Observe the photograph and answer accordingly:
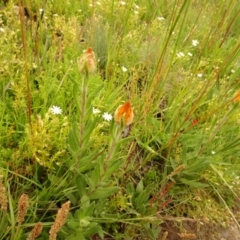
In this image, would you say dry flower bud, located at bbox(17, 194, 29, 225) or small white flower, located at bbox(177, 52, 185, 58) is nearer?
dry flower bud, located at bbox(17, 194, 29, 225)

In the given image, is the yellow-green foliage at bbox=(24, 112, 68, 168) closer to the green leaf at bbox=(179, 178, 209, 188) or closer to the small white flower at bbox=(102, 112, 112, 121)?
the small white flower at bbox=(102, 112, 112, 121)

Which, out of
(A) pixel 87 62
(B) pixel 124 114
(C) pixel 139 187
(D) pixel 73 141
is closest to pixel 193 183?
(C) pixel 139 187

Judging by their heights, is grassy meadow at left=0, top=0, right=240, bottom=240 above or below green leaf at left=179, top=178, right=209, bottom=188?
above

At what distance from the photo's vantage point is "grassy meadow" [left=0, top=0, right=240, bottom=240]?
123 cm

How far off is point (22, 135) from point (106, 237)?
1.85 ft

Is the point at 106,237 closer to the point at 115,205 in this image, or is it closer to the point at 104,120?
the point at 115,205

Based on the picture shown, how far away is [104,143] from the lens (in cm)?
144

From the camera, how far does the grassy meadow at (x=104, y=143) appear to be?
1232 mm

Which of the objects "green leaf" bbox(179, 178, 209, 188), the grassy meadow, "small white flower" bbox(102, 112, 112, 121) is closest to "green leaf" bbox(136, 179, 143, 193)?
the grassy meadow

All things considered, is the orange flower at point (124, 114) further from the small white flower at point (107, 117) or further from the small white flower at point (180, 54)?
the small white flower at point (180, 54)

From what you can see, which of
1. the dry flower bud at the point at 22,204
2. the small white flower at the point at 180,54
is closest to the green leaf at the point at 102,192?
the dry flower bud at the point at 22,204

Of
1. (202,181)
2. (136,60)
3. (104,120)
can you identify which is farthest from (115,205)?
(136,60)

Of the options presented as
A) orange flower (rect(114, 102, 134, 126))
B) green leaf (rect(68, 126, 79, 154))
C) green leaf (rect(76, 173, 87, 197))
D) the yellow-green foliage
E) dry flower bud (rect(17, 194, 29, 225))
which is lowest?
green leaf (rect(76, 173, 87, 197))

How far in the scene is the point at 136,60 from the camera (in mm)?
2164
